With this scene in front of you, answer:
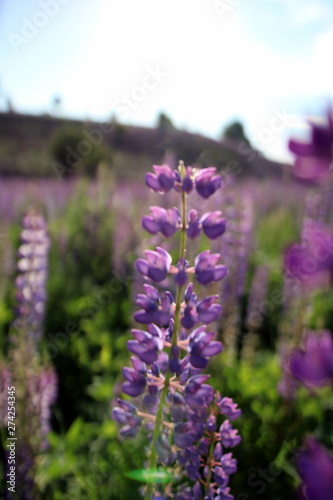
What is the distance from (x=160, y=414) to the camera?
2.53 ft

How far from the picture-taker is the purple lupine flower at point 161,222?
0.74m

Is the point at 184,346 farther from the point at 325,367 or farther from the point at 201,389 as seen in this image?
the point at 325,367

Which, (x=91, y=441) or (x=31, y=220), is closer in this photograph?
(x=31, y=220)

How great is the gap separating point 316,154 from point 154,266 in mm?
352

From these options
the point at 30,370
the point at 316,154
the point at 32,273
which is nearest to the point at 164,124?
the point at 32,273

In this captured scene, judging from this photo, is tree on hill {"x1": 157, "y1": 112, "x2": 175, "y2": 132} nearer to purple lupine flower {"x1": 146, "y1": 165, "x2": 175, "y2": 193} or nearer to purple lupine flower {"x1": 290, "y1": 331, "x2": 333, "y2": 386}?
purple lupine flower {"x1": 146, "y1": 165, "x2": 175, "y2": 193}

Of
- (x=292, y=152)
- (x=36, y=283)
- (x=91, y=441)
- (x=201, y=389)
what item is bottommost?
(x=91, y=441)

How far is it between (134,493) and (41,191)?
10.8 m

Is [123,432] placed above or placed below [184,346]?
below

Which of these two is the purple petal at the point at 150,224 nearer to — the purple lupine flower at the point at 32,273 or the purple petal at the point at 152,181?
the purple petal at the point at 152,181

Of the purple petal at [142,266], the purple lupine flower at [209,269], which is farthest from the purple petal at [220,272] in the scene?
the purple petal at [142,266]

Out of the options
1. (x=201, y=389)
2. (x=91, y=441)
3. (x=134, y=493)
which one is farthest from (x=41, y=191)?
(x=201, y=389)

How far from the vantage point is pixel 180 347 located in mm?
774

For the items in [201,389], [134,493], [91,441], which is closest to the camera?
[201,389]
